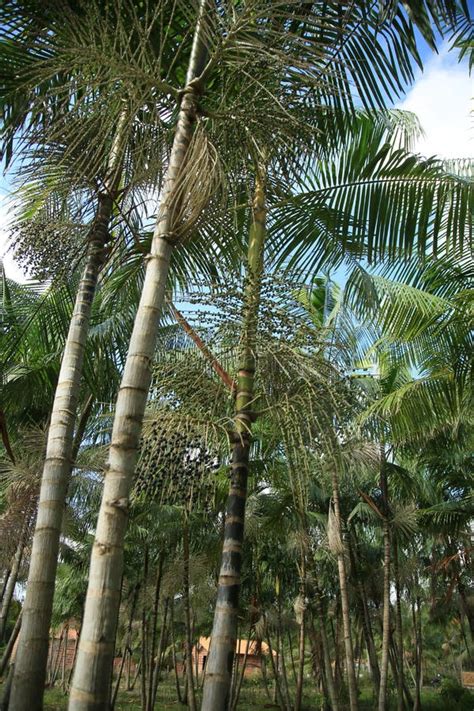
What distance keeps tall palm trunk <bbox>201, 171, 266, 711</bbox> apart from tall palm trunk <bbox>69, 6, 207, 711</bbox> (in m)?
0.93

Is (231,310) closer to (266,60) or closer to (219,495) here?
(266,60)

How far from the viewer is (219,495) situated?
426 inches

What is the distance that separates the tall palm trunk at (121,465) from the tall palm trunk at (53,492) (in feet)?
1.53

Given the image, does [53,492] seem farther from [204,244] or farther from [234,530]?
[204,244]

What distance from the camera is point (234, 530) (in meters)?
4.57

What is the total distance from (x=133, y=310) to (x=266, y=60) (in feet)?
17.9

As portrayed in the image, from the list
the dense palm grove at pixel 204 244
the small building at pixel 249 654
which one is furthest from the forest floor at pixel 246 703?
the dense palm grove at pixel 204 244

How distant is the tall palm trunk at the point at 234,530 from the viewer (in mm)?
4047

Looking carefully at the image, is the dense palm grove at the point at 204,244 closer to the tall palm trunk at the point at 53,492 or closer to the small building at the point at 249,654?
the tall palm trunk at the point at 53,492

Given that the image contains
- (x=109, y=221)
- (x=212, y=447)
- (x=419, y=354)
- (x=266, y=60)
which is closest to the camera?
(x=266, y=60)

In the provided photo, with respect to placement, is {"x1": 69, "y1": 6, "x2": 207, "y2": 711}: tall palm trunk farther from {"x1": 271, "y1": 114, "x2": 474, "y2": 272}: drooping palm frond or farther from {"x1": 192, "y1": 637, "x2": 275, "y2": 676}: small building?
{"x1": 192, "y1": 637, "x2": 275, "y2": 676}: small building

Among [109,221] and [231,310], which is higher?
[109,221]

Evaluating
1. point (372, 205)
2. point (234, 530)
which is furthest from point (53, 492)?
point (372, 205)

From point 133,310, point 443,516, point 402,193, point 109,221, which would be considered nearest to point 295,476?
point 109,221
